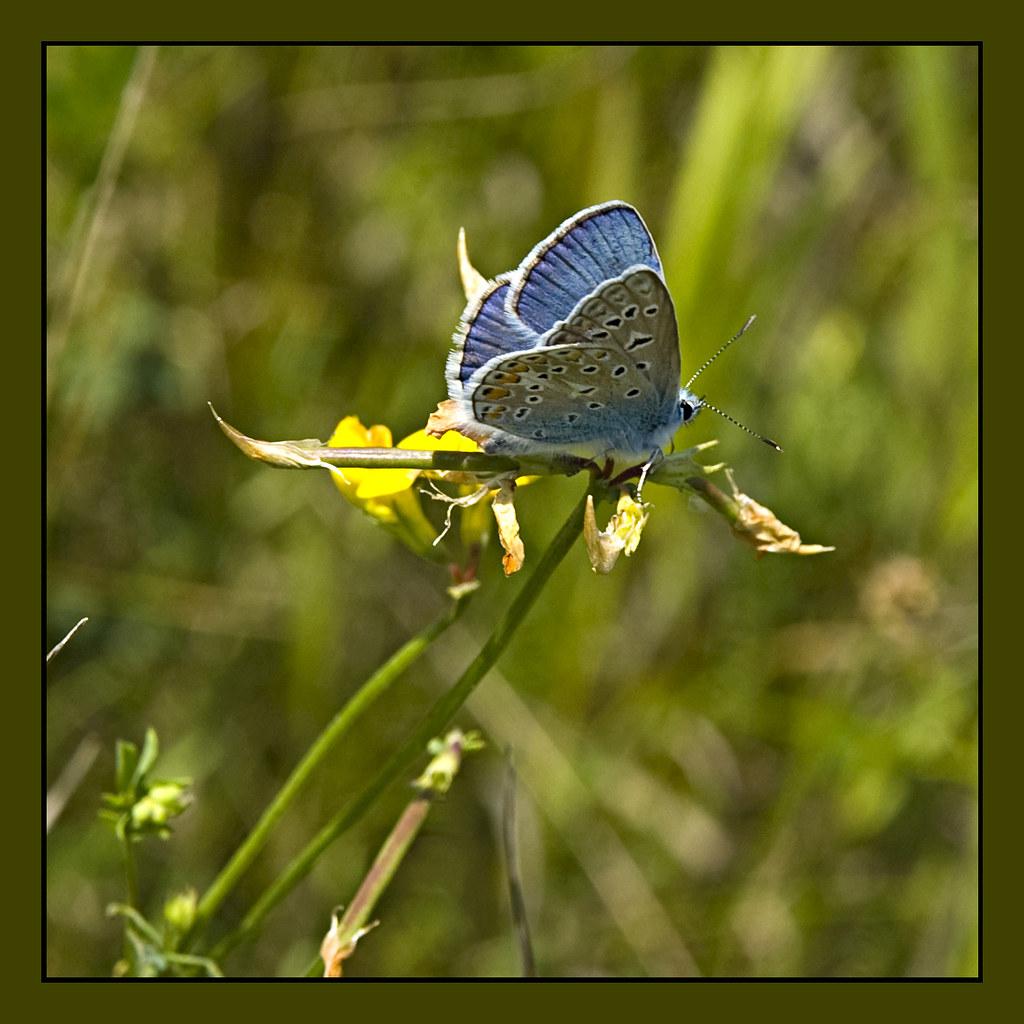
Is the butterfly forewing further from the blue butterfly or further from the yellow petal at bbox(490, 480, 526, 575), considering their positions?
the yellow petal at bbox(490, 480, 526, 575)

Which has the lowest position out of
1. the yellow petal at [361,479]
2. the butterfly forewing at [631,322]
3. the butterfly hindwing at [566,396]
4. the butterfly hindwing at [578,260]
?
the yellow petal at [361,479]

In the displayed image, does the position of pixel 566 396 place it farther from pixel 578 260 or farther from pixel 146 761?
pixel 146 761

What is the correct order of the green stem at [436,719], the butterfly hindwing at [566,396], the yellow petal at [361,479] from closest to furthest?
the green stem at [436,719], the butterfly hindwing at [566,396], the yellow petal at [361,479]

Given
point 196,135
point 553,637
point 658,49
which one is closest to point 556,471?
point 553,637

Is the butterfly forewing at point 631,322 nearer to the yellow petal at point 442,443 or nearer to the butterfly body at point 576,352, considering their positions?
the butterfly body at point 576,352

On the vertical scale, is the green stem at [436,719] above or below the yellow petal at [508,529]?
below

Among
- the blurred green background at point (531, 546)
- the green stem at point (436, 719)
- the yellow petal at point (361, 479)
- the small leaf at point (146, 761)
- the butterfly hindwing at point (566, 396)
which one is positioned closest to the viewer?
the green stem at point (436, 719)

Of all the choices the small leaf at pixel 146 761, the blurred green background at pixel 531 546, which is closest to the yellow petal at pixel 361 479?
the small leaf at pixel 146 761

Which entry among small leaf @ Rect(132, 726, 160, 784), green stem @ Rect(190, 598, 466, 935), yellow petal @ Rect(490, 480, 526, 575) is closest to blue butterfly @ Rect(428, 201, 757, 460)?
yellow petal @ Rect(490, 480, 526, 575)
